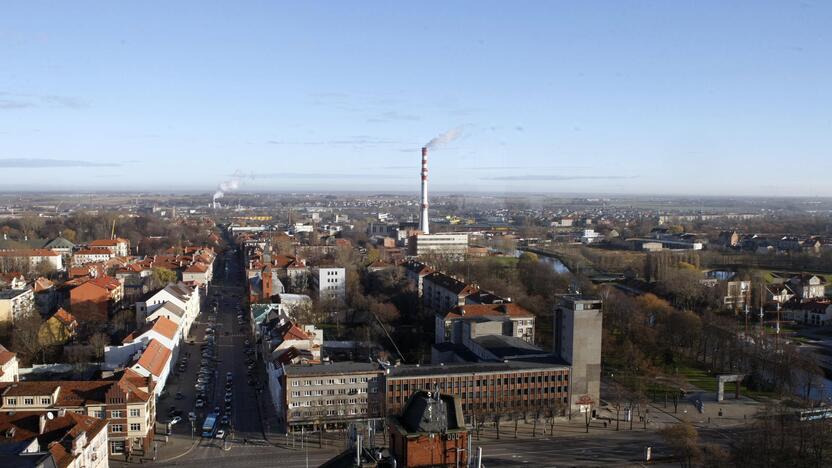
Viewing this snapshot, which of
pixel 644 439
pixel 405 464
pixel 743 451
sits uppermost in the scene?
pixel 405 464

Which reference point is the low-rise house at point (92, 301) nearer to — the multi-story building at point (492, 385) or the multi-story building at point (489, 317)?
the multi-story building at point (489, 317)

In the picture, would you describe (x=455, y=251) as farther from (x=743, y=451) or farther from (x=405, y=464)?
(x=405, y=464)

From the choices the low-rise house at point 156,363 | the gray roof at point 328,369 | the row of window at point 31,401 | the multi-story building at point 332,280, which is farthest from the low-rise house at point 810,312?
the row of window at point 31,401

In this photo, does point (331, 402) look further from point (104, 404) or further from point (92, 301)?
point (92, 301)

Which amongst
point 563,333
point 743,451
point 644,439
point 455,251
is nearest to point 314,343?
point 563,333

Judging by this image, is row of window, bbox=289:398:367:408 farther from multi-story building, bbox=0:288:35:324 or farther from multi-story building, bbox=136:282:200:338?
multi-story building, bbox=0:288:35:324

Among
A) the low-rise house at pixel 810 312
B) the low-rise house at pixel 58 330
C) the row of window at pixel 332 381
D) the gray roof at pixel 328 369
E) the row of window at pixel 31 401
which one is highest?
the gray roof at pixel 328 369
